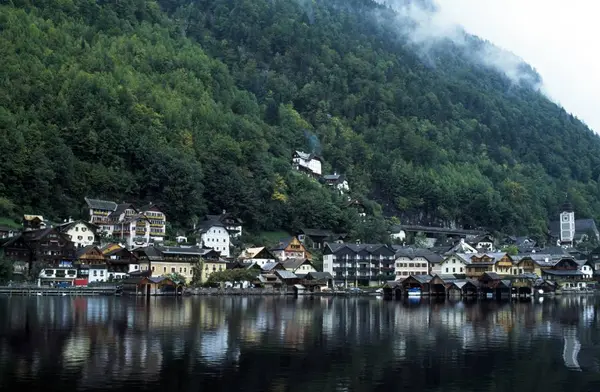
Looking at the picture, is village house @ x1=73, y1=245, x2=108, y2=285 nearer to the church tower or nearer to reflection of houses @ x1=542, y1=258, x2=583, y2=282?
reflection of houses @ x1=542, y1=258, x2=583, y2=282

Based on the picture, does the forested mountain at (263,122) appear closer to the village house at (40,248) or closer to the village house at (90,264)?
the village house at (40,248)

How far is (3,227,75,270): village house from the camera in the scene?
64250mm

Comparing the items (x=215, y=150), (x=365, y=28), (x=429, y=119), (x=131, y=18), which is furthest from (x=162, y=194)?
(x=365, y=28)

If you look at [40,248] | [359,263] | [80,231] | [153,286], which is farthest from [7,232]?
[359,263]

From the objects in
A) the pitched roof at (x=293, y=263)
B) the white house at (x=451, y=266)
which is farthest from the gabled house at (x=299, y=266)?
the white house at (x=451, y=266)

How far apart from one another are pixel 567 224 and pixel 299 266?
6926 cm

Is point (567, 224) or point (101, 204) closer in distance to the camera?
point (101, 204)

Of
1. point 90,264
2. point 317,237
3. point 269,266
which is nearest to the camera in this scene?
point 90,264

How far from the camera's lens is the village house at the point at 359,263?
7712cm

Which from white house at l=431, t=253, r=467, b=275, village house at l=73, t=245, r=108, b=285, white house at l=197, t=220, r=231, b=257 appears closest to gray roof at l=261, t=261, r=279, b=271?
white house at l=197, t=220, r=231, b=257

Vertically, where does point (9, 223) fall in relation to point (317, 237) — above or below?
above

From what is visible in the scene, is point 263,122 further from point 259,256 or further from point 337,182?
point 259,256

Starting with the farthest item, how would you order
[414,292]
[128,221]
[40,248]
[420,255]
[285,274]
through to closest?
[420,255], [128,221], [285,274], [414,292], [40,248]

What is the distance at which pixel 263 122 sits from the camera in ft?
372
